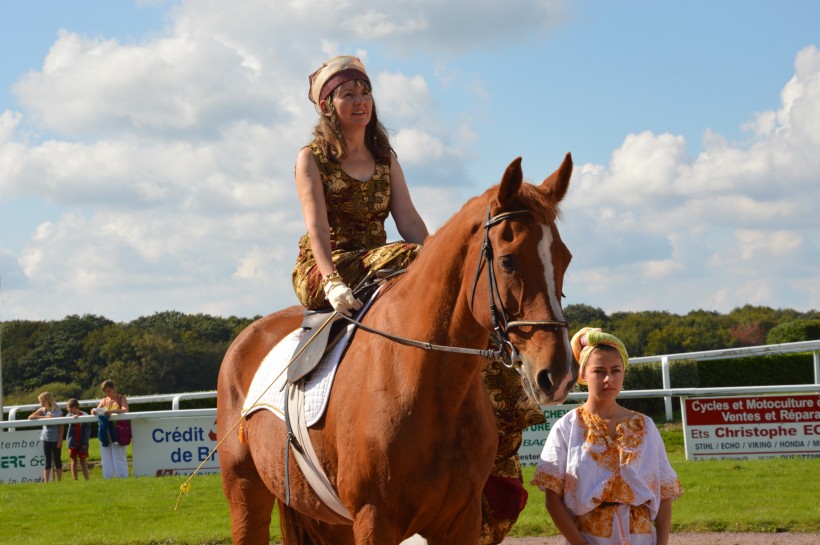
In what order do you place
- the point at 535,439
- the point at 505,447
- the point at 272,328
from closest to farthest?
1. the point at 505,447
2. the point at 272,328
3. the point at 535,439

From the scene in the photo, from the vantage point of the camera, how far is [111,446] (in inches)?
551

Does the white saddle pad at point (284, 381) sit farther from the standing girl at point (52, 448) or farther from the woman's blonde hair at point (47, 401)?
the woman's blonde hair at point (47, 401)

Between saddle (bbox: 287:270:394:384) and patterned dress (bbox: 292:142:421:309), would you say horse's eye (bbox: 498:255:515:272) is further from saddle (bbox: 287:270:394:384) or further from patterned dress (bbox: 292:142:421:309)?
patterned dress (bbox: 292:142:421:309)

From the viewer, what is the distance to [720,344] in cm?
3653

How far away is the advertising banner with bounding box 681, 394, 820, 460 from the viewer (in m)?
12.5

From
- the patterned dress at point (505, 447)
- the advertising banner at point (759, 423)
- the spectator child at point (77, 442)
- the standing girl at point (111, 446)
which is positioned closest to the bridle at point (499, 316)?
the patterned dress at point (505, 447)

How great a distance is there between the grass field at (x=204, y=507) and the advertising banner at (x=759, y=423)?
0.91ft

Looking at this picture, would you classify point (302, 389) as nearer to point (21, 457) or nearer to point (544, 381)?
point (544, 381)

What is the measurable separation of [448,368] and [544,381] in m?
0.61

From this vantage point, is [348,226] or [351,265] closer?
[351,265]

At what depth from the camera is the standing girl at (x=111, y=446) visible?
13906 millimetres

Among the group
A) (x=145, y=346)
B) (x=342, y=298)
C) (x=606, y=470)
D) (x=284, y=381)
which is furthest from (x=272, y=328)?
(x=145, y=346)

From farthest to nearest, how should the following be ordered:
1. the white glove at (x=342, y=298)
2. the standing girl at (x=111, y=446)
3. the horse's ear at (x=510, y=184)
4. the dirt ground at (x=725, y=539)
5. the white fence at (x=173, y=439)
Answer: the standing girl at (x=111, y=446) < the white fence at (x=173, y=439) < the dirt ground at (x=725, y=539) < the white glove at (x=342, y=298) < the horse's ear at (x=510, y=184)

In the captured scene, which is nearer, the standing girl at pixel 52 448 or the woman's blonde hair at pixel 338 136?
the woman's blonde hair at pixel 338 136
